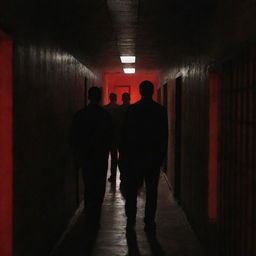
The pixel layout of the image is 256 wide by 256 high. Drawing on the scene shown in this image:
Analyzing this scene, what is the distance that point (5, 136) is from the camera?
325 centimetres

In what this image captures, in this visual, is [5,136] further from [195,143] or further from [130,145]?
[195,143]

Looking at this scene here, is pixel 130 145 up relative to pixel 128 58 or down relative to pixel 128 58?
down

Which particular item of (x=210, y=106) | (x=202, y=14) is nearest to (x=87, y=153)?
(x=210, y=106)

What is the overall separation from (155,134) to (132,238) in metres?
1.26

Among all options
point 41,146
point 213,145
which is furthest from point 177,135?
point 41,146

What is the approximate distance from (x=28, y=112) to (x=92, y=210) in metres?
2.26

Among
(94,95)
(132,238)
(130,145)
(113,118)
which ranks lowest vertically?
(132,238)

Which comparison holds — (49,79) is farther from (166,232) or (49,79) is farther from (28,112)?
(166,232)

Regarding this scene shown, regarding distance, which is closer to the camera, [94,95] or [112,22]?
[112,22]

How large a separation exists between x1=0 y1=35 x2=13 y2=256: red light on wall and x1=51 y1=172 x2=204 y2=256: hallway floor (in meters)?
1.64

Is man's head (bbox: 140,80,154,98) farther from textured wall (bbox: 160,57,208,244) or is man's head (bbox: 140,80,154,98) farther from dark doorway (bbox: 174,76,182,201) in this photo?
dark doorway (bbox: 174,76,182,201)

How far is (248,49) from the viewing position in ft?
10.4

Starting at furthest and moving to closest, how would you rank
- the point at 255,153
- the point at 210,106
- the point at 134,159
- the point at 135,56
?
the point at 135,56 → the point at 134,159 → the point at 210,106 → the point at 255,153

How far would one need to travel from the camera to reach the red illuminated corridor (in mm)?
3277
